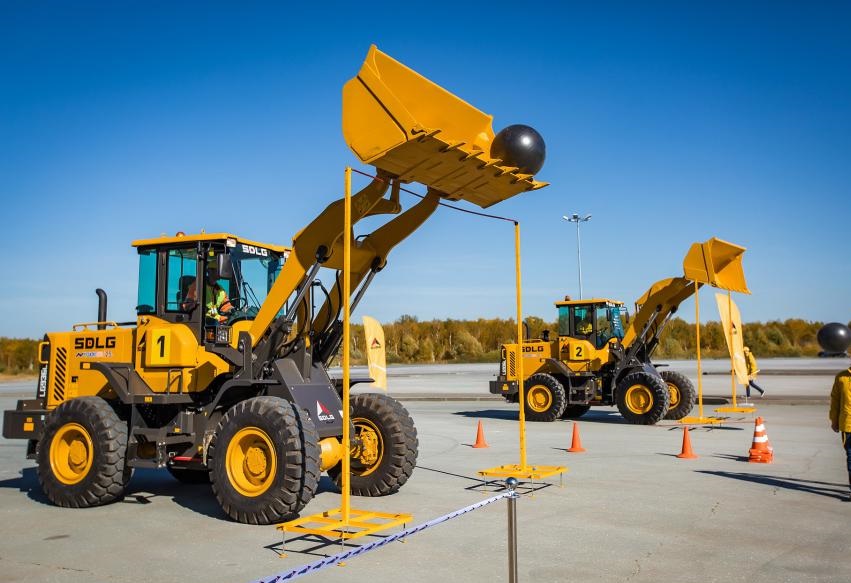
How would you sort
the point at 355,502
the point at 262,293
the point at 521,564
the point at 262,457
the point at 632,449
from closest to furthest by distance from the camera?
the point at 521,564
the point at 262,457
the point at 355,502
the point at 262,293
the point at 632,449

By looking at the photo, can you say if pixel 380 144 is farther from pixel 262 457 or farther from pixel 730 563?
pixel 730 563

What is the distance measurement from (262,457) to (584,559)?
10.8 ft

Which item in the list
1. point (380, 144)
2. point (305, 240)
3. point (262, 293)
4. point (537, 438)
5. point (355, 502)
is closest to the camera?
point (380, 144)

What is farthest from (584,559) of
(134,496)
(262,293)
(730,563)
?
(134,496)

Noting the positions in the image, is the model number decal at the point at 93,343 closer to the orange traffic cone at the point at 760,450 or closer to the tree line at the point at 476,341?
the orange traffic cone at the point at 760,450

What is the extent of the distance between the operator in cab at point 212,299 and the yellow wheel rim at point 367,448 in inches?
79.3

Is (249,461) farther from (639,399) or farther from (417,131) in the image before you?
(639,399)

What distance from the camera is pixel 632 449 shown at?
545 inches

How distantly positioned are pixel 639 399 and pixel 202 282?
12.2 metres

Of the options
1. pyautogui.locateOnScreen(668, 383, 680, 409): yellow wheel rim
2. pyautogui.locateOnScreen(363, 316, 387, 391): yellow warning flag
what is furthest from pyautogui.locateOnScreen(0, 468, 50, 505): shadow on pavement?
pyautogui.locateOnScreen(668, 383, 680, 409): yellow wheel rim

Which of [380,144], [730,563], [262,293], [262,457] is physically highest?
[380,144]

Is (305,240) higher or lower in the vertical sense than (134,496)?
higher

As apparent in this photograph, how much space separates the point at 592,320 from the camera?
20.8 meters

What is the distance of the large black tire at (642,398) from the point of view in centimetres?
1789
